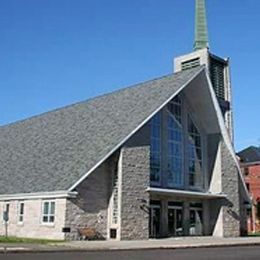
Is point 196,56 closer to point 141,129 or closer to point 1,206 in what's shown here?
point 141,129

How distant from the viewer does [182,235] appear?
35312 millimetres

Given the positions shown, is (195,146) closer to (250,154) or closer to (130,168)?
(130,168)

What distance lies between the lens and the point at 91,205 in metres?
28.6

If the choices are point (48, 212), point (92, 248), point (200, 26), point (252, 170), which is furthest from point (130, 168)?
point (252, 170)

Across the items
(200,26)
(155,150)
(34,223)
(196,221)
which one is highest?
(200,26)

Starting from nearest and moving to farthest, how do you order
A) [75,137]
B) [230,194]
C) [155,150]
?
[75,137] < [155,150] < [230,194]

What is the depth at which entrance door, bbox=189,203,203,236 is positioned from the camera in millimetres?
36375

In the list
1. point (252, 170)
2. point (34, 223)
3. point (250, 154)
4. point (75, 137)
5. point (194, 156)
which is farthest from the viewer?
point (250, 154)

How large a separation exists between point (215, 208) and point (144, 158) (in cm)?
911

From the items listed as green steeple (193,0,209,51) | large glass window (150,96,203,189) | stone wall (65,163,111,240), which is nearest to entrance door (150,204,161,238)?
large glass window (150,96,203,189)

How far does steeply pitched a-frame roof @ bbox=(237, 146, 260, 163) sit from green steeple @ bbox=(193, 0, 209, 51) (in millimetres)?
18799

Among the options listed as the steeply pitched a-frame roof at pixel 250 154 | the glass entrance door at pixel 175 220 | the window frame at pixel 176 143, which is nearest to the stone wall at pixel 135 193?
the window frame at pixel 176 143

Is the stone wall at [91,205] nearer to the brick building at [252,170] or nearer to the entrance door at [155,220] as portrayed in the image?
the entrance door at [155,220]

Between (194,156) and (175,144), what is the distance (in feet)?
7.85
